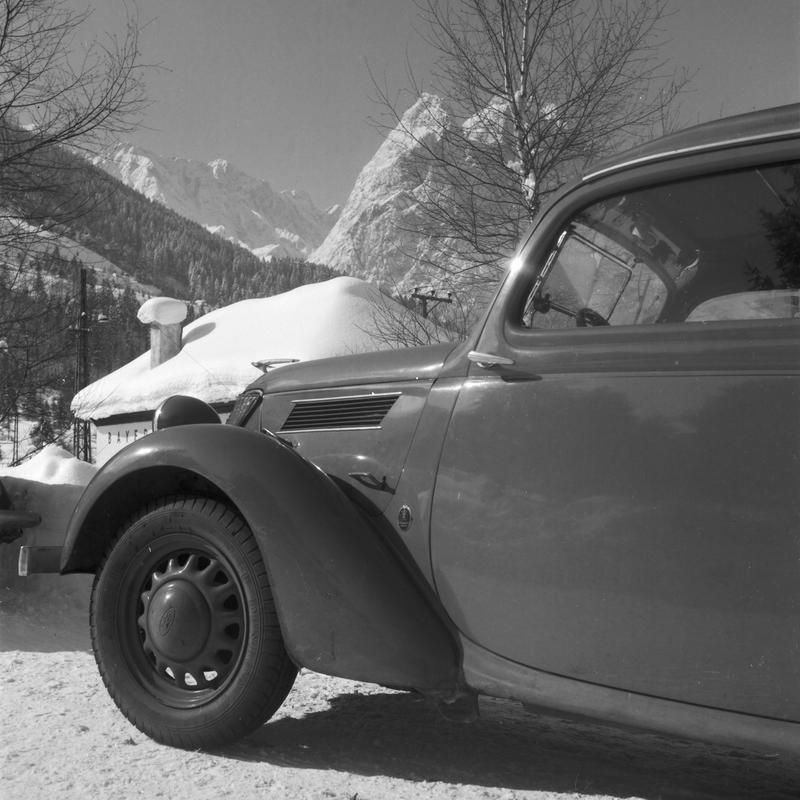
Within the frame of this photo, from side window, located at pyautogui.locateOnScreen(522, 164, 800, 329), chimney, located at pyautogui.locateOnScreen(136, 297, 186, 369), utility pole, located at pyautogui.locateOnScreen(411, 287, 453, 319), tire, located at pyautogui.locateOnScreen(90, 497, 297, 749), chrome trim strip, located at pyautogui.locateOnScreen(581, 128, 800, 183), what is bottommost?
tire, located at pyautogui.locateOnScreen(90, 497, 297, 749)

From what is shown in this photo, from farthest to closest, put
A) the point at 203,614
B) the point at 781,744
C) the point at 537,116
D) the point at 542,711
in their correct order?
1. the point at 537,116
2. the point at 203,614
3. the point at 542,711
4. the point at 781,744

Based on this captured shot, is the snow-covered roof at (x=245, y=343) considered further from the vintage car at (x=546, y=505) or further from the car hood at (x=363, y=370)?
the vintage car at (x=546, y=505)

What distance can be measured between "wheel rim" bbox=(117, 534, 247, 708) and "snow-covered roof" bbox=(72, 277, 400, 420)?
1415cm

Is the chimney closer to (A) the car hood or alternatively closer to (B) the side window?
(A) the car hood

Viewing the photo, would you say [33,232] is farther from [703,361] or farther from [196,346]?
[196,346]

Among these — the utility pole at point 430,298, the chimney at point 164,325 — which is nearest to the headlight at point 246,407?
the utility pole at point 430,298

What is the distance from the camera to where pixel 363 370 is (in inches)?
119

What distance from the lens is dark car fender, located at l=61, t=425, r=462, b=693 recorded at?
8.21 feet

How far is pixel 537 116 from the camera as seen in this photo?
33.7 ft

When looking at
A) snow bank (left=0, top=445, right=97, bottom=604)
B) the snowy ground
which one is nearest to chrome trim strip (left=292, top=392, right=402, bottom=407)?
the snowy ground

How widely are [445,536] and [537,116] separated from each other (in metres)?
8.75

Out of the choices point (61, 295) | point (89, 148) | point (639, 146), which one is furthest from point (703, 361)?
point (61, 295)

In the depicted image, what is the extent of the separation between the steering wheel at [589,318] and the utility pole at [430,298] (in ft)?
28.3

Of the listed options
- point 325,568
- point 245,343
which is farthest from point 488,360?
point 245,343
